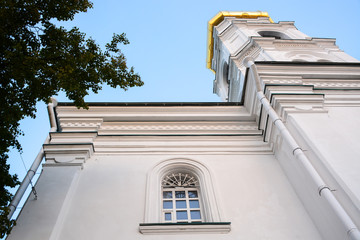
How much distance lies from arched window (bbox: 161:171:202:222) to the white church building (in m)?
0.03

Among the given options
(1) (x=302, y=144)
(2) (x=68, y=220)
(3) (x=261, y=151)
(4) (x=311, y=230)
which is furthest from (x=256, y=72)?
(2) (x=68, y=220)

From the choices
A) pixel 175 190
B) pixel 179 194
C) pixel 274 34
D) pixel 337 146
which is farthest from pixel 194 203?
pixel 274 34

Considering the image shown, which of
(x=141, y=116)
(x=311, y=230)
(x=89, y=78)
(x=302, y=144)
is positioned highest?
(x=141, y=116)

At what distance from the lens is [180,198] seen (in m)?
8.33

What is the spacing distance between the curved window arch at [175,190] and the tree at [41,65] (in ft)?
8.44

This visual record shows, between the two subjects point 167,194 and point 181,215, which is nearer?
point 181,215

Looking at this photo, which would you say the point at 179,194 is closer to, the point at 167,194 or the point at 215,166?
the point at 167,194

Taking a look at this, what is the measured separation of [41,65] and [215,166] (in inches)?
197

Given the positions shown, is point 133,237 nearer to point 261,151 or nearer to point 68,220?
point 68,220

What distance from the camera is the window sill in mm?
6902

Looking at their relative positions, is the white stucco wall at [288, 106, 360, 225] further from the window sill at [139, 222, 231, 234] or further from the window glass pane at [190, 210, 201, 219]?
the window glass pane at [190, 210, 201, 219]

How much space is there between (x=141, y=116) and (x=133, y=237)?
4799mm

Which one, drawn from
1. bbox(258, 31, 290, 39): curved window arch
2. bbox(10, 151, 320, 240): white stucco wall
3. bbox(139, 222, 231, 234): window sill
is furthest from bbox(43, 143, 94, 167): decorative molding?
bbox(258, 31, 290, 39): curved window arch

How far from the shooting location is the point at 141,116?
1098 cm
